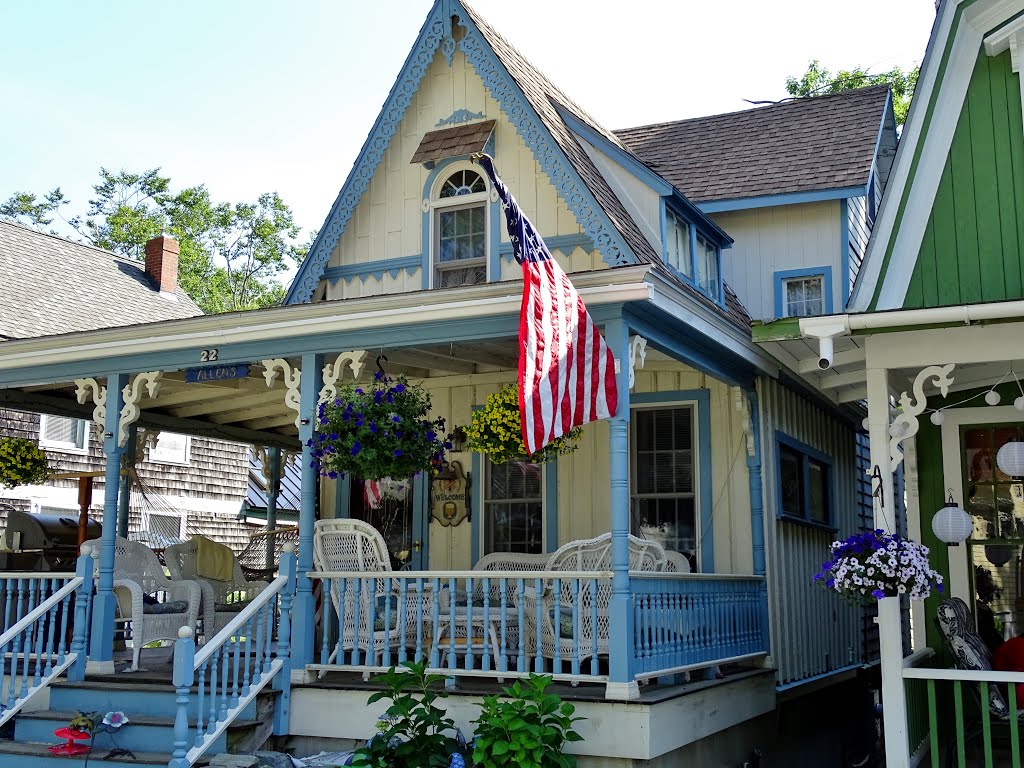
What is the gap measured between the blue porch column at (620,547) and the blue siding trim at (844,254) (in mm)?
5225

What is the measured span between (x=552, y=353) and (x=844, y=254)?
6269 mm

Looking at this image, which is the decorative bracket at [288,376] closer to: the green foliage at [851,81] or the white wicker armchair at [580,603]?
the white wicker armchair at [580,603]

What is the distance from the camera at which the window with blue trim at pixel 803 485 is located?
36.4ft

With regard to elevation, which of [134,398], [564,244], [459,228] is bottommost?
[134,398]

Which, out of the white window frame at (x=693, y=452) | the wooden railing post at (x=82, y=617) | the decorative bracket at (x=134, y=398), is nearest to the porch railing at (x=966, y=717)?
the white window frame at (x=693, y=452)

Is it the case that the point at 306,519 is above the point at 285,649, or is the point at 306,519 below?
above

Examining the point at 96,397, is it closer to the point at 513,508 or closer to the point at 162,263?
the point at 513,508

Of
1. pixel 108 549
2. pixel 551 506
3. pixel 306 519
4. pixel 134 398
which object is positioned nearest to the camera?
pixel 306 519

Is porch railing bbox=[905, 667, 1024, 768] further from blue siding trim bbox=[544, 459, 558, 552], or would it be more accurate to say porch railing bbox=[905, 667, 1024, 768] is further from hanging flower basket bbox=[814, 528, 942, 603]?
blue siding trim bbox=[544, 459, 558, 552]

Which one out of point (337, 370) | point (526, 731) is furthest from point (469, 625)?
point (337, 370)

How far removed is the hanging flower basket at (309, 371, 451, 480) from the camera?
8.33 meters

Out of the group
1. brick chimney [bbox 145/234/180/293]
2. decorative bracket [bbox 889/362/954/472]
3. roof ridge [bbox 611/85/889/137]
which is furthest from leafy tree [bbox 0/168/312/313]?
decorative bracket [bbox 889/362/954/472]

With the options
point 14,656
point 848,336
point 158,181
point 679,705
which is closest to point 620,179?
point 848,336

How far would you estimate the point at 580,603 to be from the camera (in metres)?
7.77
